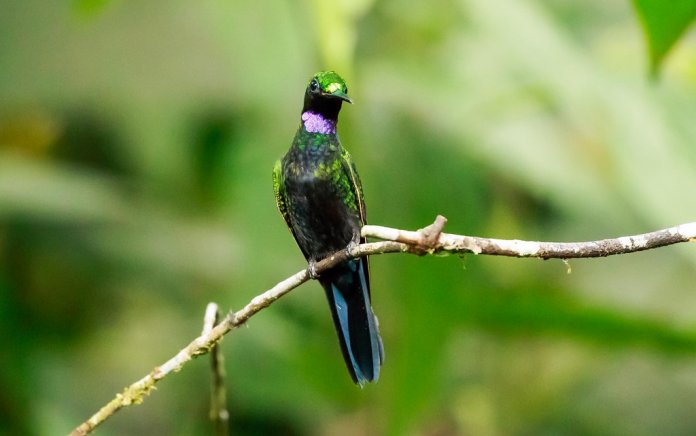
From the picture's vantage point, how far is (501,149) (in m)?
2.77

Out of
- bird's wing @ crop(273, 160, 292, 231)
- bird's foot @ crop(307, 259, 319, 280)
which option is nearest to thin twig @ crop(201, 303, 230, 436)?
bird's foot @ crop(307, 259, 319, 280)

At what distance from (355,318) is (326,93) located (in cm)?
37

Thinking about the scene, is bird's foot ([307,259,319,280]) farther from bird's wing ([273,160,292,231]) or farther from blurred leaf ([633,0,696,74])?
blurred leaf ([633,0,696,74])

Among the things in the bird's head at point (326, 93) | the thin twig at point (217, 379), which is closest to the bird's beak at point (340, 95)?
the bird's head at point (326, 93)

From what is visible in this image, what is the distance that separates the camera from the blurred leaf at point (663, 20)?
3.81 ft

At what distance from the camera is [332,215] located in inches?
58.7

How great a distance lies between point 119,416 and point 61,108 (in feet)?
3.96

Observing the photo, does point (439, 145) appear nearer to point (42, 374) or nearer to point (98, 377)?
point (42, 374)

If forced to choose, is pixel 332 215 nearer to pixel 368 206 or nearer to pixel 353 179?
pixel 353 179

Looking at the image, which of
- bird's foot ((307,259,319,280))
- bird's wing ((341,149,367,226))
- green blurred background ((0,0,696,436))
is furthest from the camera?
green blurred background ((0,0,696,436))

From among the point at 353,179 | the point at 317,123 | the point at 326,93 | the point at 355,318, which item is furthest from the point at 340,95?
the point at 355,318

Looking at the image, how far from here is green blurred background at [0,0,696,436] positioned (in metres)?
2.22

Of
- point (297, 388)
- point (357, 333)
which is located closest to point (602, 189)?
point (297, 388)

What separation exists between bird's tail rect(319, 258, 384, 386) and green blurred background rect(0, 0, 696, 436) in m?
0.41
